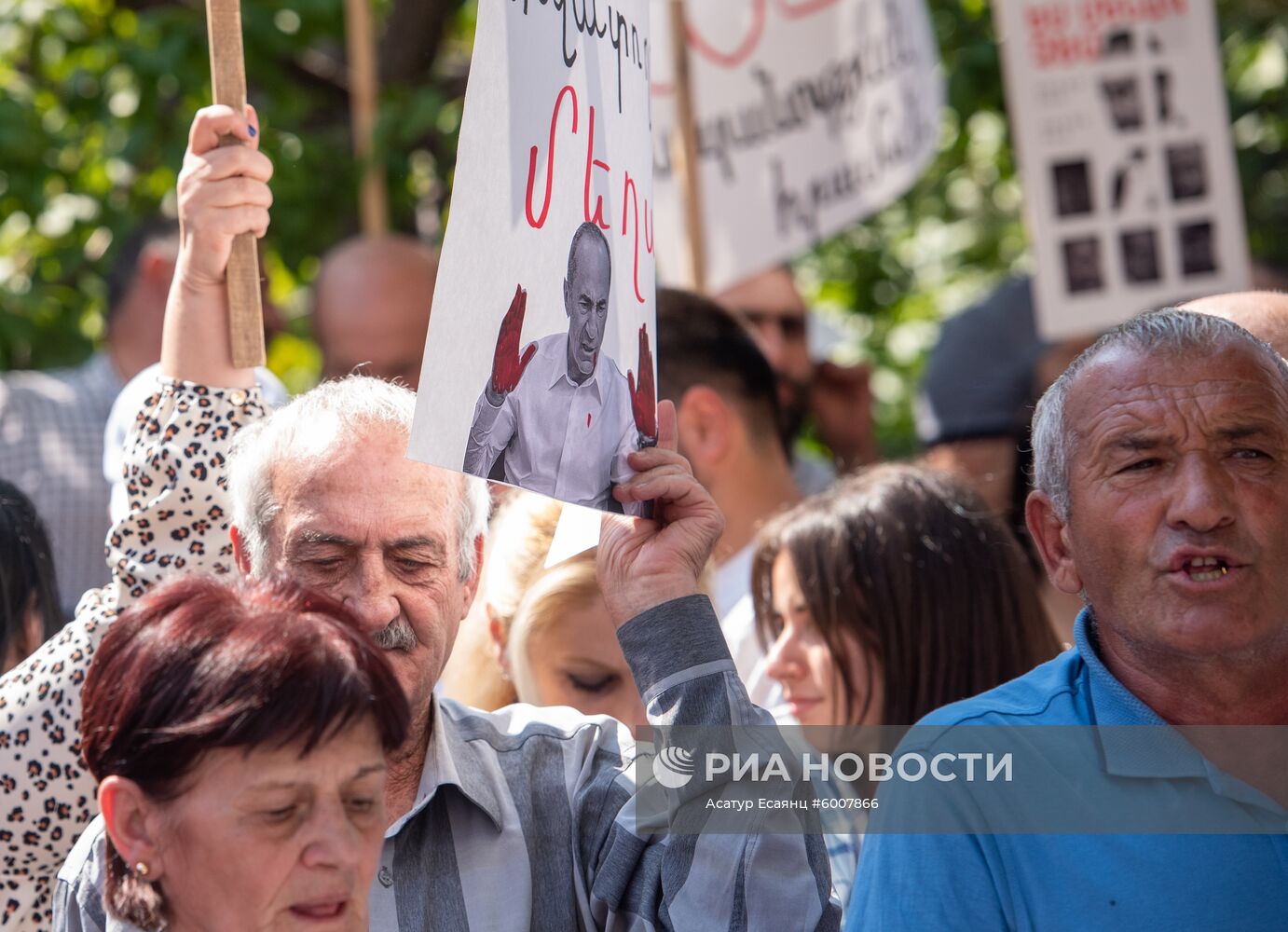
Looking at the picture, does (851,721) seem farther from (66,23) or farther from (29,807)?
(66,23)

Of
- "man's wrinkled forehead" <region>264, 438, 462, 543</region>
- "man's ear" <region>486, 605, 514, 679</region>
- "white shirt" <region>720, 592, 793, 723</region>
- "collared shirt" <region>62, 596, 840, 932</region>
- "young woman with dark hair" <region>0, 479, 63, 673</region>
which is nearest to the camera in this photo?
"collared shirt" <region>62, 596, 840, 932</region>

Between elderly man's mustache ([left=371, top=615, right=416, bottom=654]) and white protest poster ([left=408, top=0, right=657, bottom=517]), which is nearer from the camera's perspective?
white protest poster ([left=408, top=0, right=657, bottom=517])

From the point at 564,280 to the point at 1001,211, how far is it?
5764 millimetres

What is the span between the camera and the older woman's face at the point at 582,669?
10.5 ft

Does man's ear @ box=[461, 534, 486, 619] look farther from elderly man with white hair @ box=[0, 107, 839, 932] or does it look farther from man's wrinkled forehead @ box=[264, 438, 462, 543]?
man's wrinkled forehead @ box=[264, 438, 462, 543]

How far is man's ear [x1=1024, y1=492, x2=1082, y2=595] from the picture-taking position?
2.34 meters

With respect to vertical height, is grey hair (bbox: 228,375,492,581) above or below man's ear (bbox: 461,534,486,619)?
above

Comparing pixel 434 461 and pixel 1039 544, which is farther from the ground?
pixel 434 461

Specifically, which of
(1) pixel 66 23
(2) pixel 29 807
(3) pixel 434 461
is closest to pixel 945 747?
(3) pixel 434 461

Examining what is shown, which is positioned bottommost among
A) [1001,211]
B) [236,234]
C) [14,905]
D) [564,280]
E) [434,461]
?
[14,905]

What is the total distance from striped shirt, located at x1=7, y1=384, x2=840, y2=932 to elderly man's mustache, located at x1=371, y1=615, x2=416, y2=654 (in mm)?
151

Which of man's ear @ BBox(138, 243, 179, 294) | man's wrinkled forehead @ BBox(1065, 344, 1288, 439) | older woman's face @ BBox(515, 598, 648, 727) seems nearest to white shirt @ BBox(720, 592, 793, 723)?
older woman's face @ BBox(515, 598, 648, 727)

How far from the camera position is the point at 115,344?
16.3ft

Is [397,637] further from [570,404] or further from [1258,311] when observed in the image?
[1258,311]
